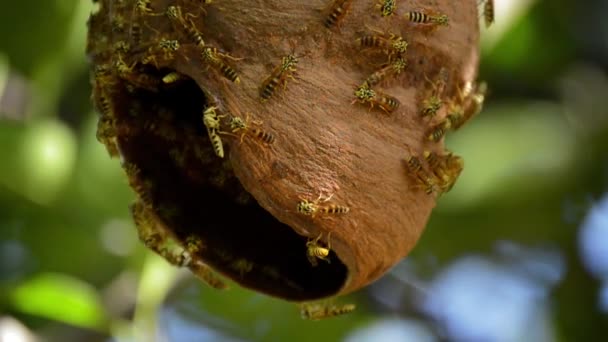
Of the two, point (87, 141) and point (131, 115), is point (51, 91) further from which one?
point (131, 115)

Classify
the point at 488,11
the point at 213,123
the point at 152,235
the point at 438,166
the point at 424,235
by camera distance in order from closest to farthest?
the point at 213,123 < the point at 438,166 < the point at 152,235 < the point at 488,11 < the point at 424,235

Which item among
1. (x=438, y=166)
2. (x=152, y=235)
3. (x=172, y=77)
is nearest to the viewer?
(x=172, y=77)

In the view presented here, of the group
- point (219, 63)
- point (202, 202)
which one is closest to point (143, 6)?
point (219, 63)

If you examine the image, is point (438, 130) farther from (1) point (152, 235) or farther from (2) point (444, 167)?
(1) point (152, 235)

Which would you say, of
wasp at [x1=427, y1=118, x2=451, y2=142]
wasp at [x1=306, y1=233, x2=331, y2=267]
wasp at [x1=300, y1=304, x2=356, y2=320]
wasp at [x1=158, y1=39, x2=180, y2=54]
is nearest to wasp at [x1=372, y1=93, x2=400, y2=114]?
wasp at [x1=427, y1=118, x2=451, y2=142]

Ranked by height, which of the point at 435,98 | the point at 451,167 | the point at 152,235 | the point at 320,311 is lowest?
the point at 320,311

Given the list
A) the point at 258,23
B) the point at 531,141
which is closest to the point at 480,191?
the point at 531,141
